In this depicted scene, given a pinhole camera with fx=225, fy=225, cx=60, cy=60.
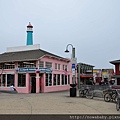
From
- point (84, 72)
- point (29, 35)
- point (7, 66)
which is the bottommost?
point (84, 72)

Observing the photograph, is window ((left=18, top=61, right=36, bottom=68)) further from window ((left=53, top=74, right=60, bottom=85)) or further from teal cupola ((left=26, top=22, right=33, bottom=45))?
teal cupola ((left=26, top=22, right=33, bottom=45))

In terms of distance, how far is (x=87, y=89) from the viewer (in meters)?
19.3

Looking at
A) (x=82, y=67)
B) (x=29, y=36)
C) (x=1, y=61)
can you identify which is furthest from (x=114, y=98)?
(x=82, y=67)

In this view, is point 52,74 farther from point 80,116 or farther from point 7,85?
point 80,116

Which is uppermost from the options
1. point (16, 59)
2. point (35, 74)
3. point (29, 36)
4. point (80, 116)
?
point (29, 36)

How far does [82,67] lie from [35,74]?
887 inches

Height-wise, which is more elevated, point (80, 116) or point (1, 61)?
point (1, 61)

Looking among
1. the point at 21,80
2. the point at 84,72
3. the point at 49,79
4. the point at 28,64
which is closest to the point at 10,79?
the point at 21,80

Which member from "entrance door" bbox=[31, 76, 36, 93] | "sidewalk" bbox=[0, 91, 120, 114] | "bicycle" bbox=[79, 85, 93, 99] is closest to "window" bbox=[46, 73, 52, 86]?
"entrance door" bbox=[31, 76, 36, 93]

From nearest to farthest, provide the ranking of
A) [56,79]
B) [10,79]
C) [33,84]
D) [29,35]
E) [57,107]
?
1. [57,107]
2. [33,84]
3. [10,79]
4. [56,79]
5. [29,35]

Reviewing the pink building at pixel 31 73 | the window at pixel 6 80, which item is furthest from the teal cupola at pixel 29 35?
the window at pixel 6 80

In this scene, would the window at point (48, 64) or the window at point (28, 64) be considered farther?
the window at point (48, 64)

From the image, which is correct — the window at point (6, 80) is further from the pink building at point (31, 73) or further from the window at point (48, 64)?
the window at point (48, 64)

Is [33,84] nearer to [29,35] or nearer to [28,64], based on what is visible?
[28,64]
